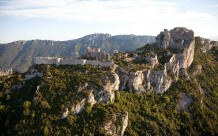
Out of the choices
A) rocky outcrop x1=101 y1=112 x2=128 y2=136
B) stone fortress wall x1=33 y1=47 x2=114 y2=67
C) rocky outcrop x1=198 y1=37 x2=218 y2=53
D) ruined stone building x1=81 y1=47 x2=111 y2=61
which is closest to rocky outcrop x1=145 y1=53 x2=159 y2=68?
ruined stone building x1=81 y1=47 x2=111 y2=61

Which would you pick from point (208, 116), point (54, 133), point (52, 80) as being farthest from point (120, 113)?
point (208, 116)

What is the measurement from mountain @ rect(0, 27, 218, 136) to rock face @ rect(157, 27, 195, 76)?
0.54m

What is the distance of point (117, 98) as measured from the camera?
72.7m

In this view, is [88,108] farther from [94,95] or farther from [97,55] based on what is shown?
[97,55]

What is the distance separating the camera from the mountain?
60.6m

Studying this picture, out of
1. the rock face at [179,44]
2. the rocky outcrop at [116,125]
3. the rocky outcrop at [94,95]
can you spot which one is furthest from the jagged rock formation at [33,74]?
the rock face at [179,44]

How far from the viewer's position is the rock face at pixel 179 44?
97581 millimetres

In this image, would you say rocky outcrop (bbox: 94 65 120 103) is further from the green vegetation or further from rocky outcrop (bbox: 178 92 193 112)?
rocky outcrop (bbox: 178 92 193 112)

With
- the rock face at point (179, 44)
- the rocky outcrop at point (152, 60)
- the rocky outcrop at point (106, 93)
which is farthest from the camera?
the rock face at point (179, 44)

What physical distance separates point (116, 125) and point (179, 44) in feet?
218

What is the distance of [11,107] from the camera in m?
66.2

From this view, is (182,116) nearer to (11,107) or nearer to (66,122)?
(66,122)

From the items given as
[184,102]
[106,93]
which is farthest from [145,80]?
[106,93]

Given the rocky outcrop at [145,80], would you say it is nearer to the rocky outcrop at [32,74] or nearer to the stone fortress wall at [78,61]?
the stone fortress wall at [78,61]
